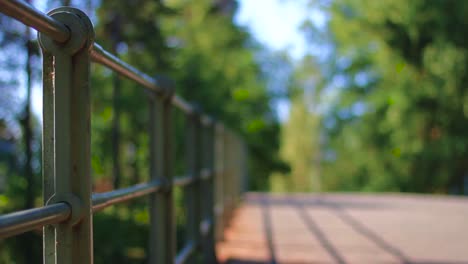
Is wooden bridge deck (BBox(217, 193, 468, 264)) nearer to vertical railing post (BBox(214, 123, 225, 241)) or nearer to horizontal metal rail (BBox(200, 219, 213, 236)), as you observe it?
vertical railing post (BBox(214, 123, 225, 241))

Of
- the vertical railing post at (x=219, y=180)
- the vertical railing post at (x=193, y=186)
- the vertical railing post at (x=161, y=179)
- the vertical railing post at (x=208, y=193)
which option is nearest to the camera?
the vertical railing post at (x=161, y=179)

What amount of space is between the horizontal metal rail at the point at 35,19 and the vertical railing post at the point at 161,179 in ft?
4.06

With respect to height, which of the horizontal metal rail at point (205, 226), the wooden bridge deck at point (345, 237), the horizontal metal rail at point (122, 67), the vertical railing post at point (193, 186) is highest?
the horizontal metal rail at point (122, 67)

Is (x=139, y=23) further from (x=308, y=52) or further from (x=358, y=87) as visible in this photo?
(x=308, y=52)

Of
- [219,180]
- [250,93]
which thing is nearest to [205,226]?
[219,180]

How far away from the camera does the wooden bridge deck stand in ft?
16.8

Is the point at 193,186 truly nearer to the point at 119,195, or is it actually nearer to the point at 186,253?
the point at 186,253

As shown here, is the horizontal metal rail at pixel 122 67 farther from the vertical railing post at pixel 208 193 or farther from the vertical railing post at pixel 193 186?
the vertical railing post at pixel 208 193

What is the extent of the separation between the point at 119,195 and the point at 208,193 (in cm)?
298

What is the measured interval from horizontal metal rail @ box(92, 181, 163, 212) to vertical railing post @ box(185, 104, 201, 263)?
1.48 m

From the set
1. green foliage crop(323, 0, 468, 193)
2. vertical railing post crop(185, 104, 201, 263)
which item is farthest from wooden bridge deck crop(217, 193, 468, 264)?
green foliage crop(323, 0, 468, 193)

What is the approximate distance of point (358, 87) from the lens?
26.3 meters

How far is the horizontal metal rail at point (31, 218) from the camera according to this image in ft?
3.68

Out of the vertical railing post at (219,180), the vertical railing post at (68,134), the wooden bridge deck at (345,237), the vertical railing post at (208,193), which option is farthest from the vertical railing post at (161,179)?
the vertical railing post at (219,180)
